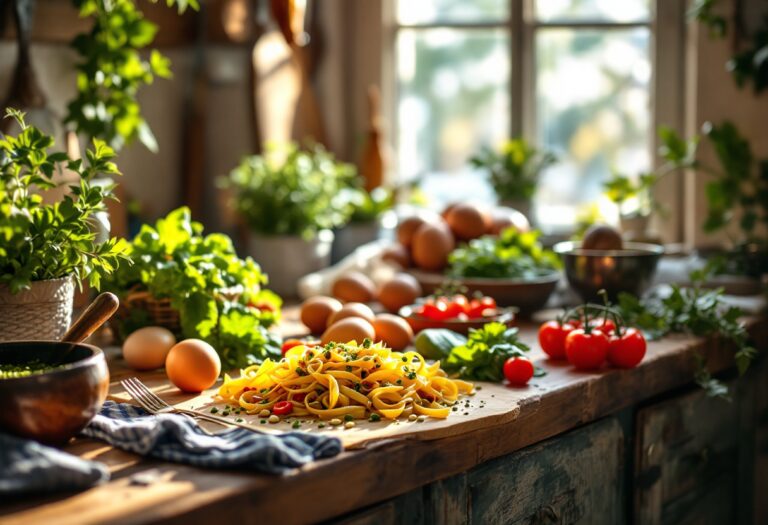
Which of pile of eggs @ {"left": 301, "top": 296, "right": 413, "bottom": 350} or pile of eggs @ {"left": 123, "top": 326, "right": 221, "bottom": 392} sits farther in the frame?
pile of eggs @ {"left": 301, "top": 296, "right": 413, "bottom": 350}

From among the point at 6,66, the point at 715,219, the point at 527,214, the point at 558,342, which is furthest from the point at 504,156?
the point at 6,66

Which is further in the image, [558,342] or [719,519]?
[719,519]

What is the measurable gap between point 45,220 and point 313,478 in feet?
2.24

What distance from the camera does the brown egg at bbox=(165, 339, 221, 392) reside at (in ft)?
6.63

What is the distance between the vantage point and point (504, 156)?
373cm

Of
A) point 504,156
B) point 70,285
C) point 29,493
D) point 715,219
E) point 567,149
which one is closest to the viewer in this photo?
point 29,493

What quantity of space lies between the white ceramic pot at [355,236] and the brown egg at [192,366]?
157 centimetres

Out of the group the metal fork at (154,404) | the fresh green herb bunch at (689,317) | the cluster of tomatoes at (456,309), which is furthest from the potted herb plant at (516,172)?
the metal fork at (154,404)

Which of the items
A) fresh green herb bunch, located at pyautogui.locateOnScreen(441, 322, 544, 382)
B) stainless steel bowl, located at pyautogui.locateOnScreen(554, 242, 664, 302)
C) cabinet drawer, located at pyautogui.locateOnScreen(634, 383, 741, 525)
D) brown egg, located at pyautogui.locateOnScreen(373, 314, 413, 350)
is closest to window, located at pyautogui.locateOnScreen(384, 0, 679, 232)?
stainless steel bowl, located at pyautogui.locateOnScreen(554, 242, 664, 302)

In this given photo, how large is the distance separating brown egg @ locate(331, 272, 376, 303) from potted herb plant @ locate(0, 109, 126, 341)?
1089mm

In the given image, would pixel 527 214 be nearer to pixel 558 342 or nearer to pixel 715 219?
pixel 715 219

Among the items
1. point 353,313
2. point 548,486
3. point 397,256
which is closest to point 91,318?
point 353,313

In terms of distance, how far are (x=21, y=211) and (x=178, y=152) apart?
6.35ft

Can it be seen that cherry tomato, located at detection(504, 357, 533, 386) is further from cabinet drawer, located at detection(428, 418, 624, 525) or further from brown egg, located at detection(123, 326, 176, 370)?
brown egg, located at detection(123, 326, 176, 370)
